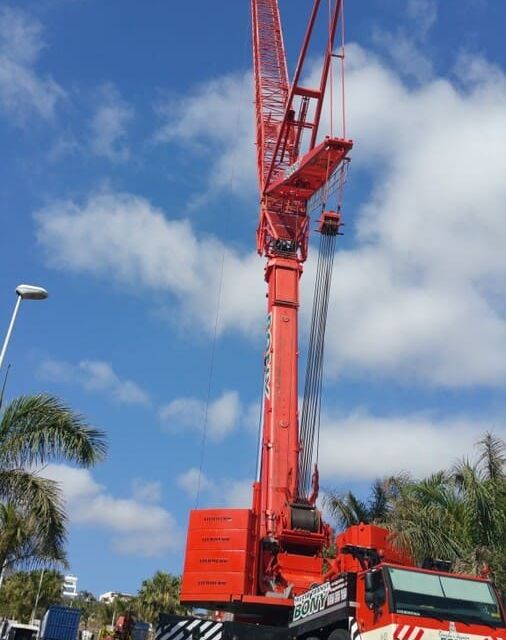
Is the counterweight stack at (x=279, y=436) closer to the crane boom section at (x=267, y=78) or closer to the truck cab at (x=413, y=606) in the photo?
the crane boom section at (x=267, y=78)

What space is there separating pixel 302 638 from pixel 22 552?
597cm

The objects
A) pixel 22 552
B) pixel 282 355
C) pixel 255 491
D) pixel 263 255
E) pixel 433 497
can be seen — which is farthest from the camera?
pixel 263 255

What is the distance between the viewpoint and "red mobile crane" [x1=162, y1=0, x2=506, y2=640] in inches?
473

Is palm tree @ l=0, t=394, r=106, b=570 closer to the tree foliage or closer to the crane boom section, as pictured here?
the tree foliage

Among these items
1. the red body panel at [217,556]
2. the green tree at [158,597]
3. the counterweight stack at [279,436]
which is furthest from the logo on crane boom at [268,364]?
the green tree at [158,597]

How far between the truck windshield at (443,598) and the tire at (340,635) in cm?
147

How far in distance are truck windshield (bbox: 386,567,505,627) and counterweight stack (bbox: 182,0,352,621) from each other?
6.18 m

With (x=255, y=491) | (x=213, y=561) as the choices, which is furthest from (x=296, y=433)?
(x=213, y=561)

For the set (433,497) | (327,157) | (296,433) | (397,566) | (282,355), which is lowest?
(397,566)

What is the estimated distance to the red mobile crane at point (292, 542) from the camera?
12.0 m

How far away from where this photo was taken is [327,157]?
81.6 ft

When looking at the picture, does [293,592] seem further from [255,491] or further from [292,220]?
[292,220]

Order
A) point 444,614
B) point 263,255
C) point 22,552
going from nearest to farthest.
Result: point 444,614, point 22,552, point 263,255

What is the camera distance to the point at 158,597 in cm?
5088
